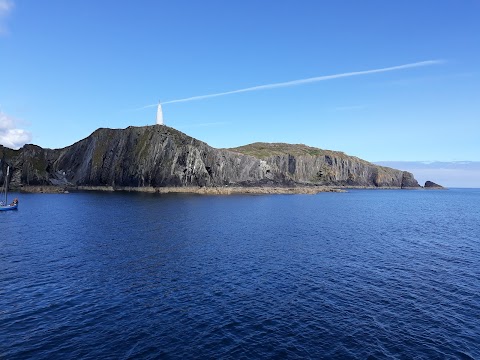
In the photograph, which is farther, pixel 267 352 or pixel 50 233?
pixel 50 233

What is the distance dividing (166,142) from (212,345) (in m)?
154

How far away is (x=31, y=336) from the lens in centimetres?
2275

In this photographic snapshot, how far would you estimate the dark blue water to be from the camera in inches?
876

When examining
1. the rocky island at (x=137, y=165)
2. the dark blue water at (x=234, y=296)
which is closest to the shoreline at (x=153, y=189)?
the rocky island at (x=137, y=165)

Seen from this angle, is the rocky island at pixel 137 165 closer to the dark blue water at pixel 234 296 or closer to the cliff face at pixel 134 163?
the cliff face at pixel 134 163

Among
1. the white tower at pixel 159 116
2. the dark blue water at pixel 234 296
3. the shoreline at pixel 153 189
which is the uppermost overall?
the white tower at pixel 159 116

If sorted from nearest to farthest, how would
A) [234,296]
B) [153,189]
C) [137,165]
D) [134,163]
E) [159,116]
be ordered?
1. [234,296]
2. [153,189]
3. [137,165]
4. [134,163]
5. [159,116]

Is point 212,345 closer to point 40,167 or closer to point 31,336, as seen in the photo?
point 31,336

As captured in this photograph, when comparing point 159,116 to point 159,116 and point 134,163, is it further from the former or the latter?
point 134,163

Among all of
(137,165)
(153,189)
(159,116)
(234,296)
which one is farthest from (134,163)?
(234,296)

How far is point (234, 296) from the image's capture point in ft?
101

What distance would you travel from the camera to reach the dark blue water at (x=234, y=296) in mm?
22250

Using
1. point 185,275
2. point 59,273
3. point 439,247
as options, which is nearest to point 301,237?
point 439,247

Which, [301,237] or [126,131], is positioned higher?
[126,131]
